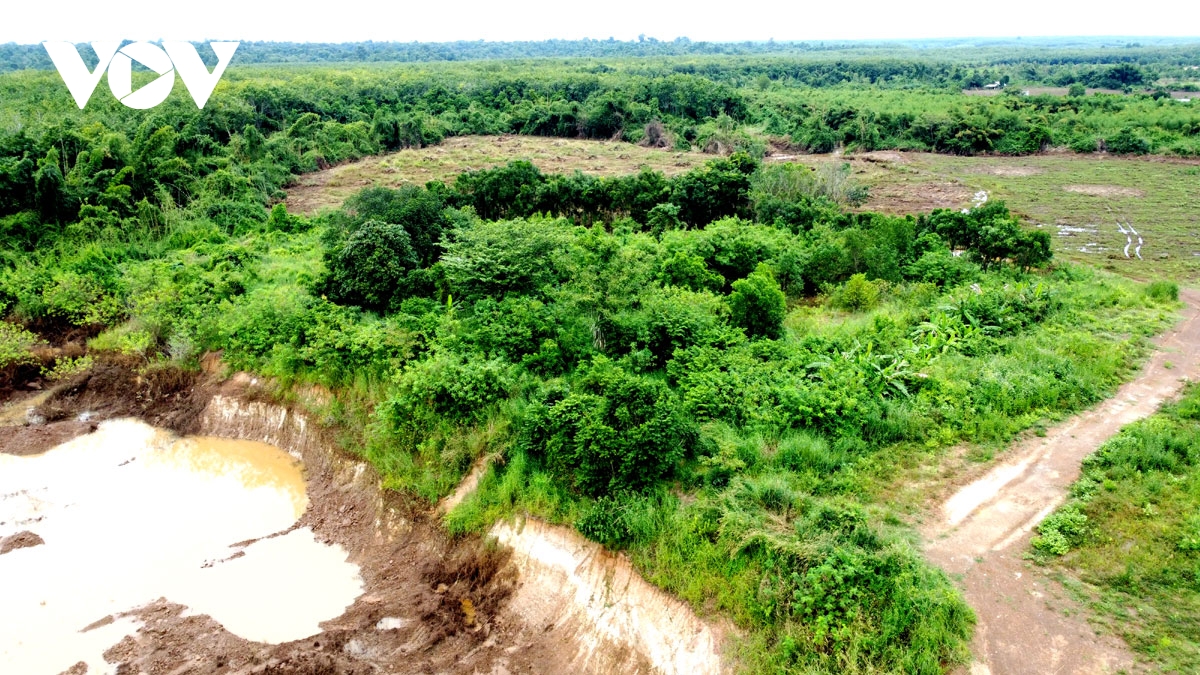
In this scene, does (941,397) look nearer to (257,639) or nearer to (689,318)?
(689,318)

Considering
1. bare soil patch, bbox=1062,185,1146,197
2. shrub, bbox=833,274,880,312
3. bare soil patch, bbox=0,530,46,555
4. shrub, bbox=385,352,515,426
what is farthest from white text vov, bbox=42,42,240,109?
bare soil patch, bbox=1062,185,1146,197

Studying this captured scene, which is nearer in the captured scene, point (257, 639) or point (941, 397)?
point (257, 639)

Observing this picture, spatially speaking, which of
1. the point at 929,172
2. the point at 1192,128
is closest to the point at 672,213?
the point at 929,172

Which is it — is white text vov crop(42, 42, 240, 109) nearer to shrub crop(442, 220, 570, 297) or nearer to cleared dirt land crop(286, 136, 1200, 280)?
shrub crop(442, 220, 570, 297)

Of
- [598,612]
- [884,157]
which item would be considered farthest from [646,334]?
[884,157]

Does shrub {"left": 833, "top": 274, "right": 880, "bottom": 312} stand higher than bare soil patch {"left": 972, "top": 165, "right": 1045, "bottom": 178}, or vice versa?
bare soil patch {"left": 972, "top": 165, "right": 1045, "bottom": 178}
